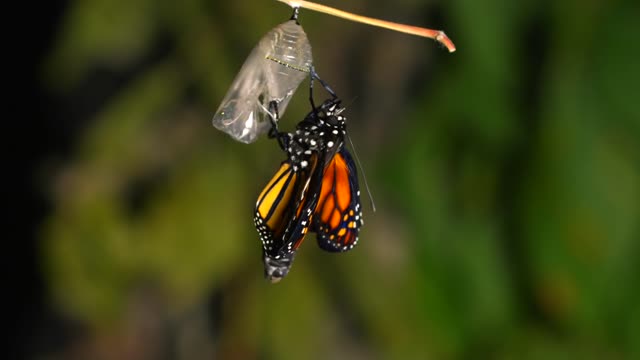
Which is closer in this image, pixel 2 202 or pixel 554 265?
pixel 554 265

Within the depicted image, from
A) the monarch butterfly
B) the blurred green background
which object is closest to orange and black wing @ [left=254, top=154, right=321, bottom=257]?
the monarch butterfly

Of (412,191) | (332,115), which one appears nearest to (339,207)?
(332,115)

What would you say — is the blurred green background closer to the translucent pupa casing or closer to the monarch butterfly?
the monarch butterfly

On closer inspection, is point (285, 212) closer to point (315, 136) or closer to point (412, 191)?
point (315, 136)

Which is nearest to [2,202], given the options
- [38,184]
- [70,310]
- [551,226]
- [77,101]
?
[38,184]

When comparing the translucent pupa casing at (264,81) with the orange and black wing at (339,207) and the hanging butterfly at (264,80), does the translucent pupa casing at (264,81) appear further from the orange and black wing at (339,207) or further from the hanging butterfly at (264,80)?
the orange and black wing at (339,207)

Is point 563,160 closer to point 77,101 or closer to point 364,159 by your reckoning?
point 364,159
